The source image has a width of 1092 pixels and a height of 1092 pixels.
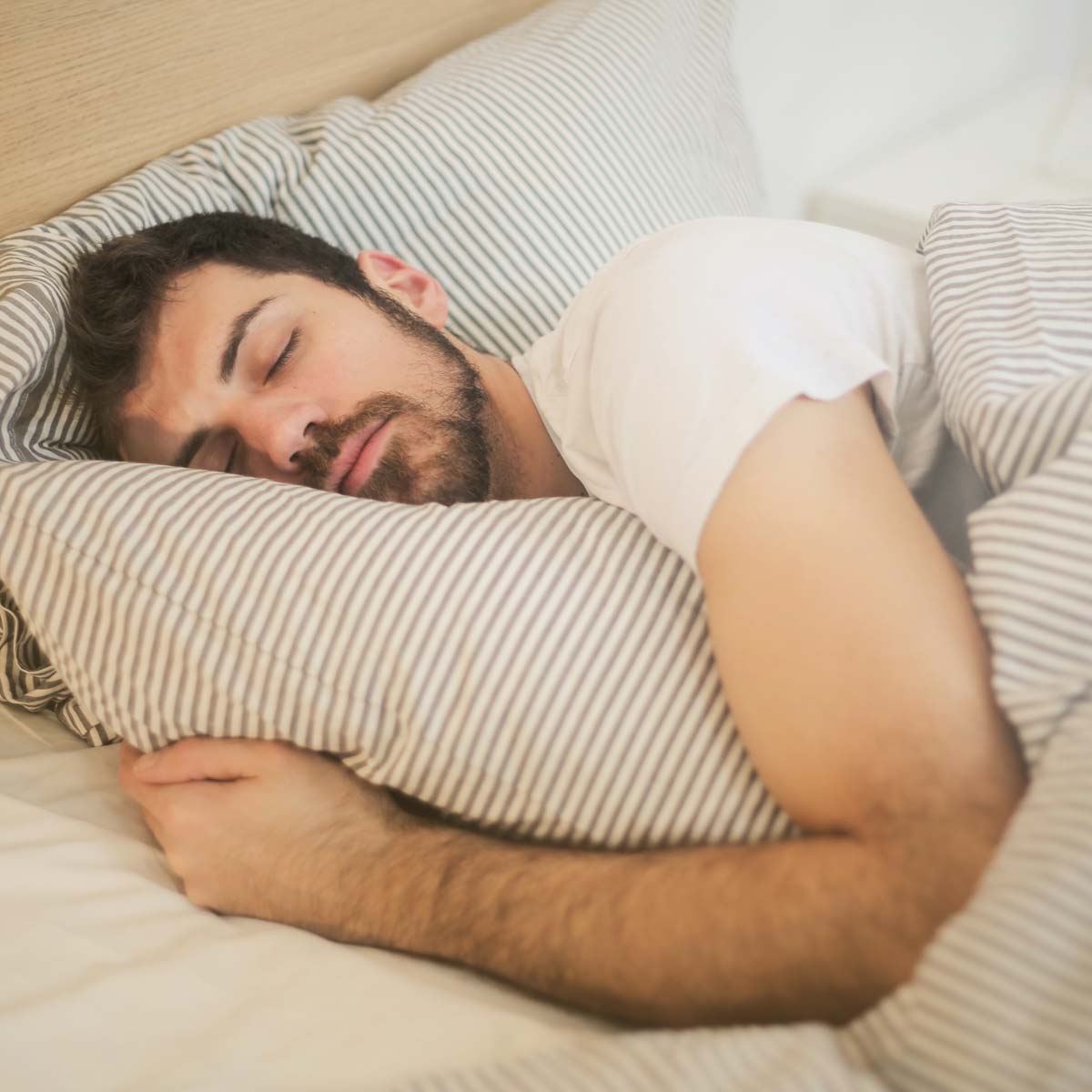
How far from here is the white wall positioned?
5.22 ft

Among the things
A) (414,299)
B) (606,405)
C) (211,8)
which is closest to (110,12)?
(211,8)

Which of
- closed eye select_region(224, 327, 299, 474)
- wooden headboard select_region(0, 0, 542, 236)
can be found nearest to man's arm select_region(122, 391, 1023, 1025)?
closed eye select_region(224, 327, 299, 474)

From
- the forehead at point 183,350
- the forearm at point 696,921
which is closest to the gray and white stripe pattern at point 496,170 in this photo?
the forehead at point 183,350

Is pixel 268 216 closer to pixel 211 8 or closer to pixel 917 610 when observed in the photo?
pixel 211 8

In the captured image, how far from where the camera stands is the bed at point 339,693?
0.45 metres

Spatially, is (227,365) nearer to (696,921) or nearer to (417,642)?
(417,642)

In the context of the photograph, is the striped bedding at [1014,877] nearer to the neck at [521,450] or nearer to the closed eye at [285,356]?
the neck at [521,450]

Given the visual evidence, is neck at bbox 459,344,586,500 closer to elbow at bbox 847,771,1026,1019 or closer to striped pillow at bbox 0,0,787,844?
striped pillow at bbox 0,0,787,844

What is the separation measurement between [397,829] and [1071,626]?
1.54 feet

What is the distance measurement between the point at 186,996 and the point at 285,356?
0.59 m

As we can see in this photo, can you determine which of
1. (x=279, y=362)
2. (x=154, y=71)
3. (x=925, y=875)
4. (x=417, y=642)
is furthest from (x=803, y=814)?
(x=154, y=71)

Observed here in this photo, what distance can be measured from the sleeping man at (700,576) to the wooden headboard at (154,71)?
A: 15 centimetres

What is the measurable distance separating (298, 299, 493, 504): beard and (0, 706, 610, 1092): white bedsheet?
0.38m

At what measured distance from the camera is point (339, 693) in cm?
64
